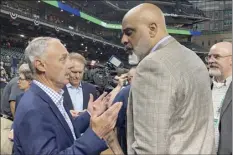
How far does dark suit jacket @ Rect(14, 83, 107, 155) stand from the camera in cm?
149

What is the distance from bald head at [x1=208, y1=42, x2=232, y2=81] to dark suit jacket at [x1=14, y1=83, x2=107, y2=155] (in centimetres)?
183

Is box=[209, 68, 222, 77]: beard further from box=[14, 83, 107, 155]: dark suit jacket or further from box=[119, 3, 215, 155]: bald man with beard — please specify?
box=[14, 83, 107, 155]: dark suit jacket

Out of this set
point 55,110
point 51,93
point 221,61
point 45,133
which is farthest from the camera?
point 221,61

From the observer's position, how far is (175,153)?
139 centimetres

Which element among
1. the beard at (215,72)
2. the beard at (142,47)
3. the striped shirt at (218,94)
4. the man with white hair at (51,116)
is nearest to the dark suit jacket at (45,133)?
the man with white hair at (51,116)

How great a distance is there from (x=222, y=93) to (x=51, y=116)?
5.94ft

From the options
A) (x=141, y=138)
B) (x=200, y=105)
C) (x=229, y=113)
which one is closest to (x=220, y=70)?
(x=229, y=113)

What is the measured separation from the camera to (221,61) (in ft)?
10.0

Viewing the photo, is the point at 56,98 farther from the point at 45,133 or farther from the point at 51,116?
the point at 45,133

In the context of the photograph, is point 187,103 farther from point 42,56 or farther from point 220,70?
point 220,70

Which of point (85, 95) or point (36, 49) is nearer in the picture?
point (36, 49)

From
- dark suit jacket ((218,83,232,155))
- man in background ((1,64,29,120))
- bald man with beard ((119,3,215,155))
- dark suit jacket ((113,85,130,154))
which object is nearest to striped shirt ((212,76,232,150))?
dark suit jacket ((218,83,232,155))

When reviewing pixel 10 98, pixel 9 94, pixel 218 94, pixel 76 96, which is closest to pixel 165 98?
pixel 218 94

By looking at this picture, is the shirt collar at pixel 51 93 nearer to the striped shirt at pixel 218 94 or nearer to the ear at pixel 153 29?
the ear at pixel 153 29
